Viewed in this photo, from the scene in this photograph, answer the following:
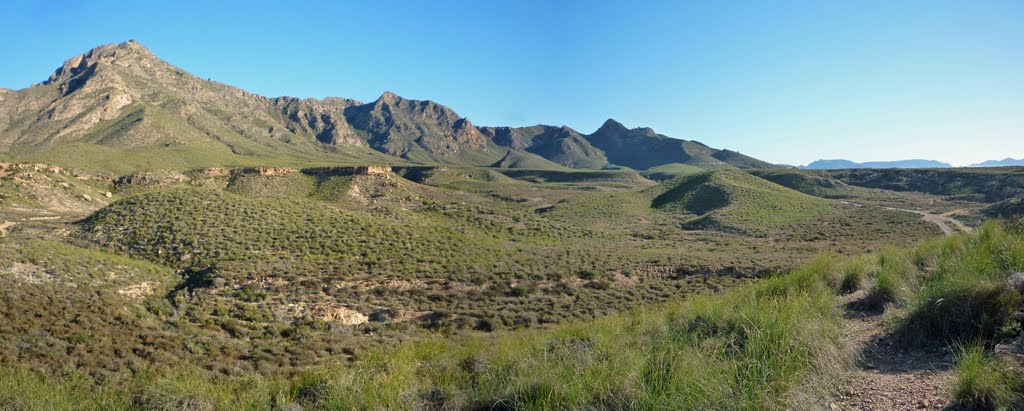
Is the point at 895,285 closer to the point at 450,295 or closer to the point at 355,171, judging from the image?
the point at 450,295

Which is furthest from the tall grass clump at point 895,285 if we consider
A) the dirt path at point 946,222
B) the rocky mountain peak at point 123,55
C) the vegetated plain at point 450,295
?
the rocky mountain peak at point 123,55

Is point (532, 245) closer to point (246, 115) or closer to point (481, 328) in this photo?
point (481, 328)

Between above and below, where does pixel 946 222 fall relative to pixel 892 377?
below

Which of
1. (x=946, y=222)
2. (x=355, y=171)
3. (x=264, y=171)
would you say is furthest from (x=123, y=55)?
(x=946, y=222)

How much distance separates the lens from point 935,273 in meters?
6.18

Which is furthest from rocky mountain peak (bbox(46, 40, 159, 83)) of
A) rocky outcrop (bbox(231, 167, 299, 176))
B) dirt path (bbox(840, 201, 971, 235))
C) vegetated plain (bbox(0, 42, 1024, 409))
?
dirt path (bbox(840, 201, 971, 235))

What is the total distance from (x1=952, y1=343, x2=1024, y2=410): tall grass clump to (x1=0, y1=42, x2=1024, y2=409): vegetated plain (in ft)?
0.05

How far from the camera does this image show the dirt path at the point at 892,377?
3.48 meters

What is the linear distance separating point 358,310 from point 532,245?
729 inches

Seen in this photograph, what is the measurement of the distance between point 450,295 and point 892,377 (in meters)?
17.6

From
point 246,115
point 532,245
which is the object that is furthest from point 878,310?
point 246,115

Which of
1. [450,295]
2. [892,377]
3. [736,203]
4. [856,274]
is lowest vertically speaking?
[450,295]

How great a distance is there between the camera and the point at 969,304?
14.7 ft

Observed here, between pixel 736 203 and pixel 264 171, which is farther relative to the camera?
pixel 736 203
